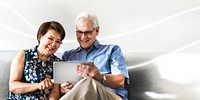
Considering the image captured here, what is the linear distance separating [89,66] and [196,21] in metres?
0.92

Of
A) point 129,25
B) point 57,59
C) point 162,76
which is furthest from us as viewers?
point 129,25

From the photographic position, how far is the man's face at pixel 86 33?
1.80 meters

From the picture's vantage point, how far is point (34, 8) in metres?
2.02

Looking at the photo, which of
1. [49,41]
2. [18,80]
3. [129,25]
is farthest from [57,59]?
[129,25]

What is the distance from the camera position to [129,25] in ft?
6.79

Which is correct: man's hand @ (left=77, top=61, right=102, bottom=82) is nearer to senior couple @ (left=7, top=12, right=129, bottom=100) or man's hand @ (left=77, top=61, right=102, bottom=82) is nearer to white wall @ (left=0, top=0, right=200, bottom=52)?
senior couple @ (left=7, top=12, right=129, bottom=100)

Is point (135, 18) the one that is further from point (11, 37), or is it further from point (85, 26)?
point (11, 37)

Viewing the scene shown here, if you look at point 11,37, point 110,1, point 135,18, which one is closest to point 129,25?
point 135,18

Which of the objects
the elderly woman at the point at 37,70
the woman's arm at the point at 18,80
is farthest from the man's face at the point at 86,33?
the woman's arm at the point at 18,80

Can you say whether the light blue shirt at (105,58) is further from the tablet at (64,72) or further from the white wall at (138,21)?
the tablet at (64,72)

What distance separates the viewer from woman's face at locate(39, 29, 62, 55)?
1.69m

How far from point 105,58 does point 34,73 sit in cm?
44

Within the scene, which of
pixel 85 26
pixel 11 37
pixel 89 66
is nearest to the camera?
pixel 89 66

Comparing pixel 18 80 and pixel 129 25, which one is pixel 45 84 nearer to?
pixel 18 80
